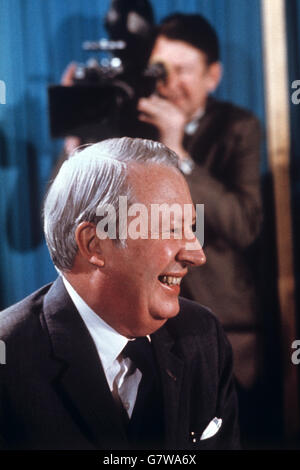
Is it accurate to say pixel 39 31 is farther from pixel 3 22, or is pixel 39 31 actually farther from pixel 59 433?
pixel 59 433

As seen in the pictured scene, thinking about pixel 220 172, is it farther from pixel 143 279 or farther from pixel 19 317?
pixel 19 317

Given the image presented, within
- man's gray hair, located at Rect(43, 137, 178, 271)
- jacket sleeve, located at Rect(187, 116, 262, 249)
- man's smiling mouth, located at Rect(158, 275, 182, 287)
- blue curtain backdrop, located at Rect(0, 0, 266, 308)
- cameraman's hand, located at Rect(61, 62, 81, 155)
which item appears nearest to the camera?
man's gray hair, located at Rect(43, 137, 178, 271)

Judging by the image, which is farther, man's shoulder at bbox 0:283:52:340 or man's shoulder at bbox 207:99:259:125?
man's shoulder at bbox 207:99:259:125

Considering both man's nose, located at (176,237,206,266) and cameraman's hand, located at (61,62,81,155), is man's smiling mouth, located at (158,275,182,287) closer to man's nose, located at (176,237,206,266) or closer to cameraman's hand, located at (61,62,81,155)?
man's nose, located at (176,237,206,266)

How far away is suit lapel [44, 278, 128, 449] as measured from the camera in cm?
142

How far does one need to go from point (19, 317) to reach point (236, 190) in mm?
972

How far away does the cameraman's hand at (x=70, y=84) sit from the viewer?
5.82 feet

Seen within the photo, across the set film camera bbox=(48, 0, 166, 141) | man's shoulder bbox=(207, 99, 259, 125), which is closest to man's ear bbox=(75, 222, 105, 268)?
film camera bbox=(48, 0, 166, 141)

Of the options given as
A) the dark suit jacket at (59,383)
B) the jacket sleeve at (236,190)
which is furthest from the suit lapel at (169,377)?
the jacket sleeve at (236,190)

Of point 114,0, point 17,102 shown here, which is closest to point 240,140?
point 114,0

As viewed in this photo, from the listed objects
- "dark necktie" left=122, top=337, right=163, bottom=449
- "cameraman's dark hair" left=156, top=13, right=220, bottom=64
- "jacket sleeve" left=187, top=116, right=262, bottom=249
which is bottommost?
"dark necktie" left=122, top=337, right=163, bottom=449

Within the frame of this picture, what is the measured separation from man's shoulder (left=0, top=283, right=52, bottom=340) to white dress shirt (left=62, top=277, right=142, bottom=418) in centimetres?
10

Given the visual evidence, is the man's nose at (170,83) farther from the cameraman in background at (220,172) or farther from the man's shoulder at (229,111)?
the man's shoulder at (229,111)

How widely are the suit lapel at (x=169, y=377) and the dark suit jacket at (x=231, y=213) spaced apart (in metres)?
0.46
